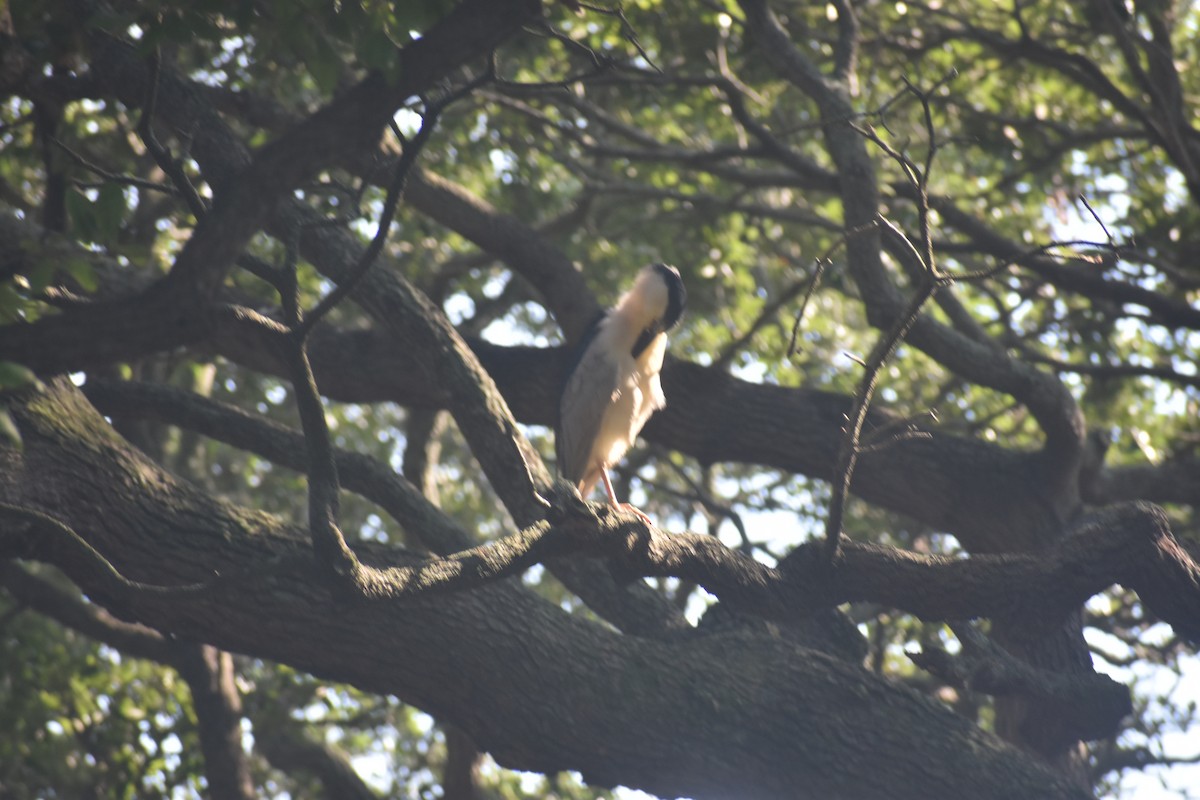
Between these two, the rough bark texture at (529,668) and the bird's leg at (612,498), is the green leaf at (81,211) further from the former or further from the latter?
the bird's leg at (612,498)

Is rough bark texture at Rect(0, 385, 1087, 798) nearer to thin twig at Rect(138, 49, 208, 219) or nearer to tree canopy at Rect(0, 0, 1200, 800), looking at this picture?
tree canopy at Rect(0, 0, 1200, 800)

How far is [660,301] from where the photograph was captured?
19.3 feet

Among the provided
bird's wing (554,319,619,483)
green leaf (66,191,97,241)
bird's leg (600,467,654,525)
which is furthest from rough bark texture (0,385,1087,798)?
bird's wing (554,319,619,483)

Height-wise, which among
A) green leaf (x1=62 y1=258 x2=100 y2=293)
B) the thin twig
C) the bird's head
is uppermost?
the bird's head

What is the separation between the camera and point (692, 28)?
728cm

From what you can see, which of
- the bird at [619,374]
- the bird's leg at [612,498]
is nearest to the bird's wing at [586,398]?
the bird at [619,374]

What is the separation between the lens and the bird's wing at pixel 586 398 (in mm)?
5719

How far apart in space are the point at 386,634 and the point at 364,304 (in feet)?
4.89

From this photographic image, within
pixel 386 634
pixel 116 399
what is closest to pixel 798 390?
pixel 386 634

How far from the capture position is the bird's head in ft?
19.3

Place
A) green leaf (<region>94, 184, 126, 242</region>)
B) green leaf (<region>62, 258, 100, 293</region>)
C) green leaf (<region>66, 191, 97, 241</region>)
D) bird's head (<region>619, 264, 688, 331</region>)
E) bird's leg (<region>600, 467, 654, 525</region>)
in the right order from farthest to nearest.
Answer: bird's head (<region>619, 264, 688, 331</region>)
bird's leg (<region>600, 467, 654, 525</region>)
green leaf (<region>66, 191, 97, 241</region>)
green leaf (<region>94, 184, 126, 242</region>)
green leaf (<region>62, 258, 100, 293</region>)

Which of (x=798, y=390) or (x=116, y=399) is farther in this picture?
(x=798, y=390)

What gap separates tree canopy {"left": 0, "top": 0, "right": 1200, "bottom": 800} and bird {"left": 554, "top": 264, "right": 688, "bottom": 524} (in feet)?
0.41

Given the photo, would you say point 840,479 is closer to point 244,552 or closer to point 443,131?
point 244,552
